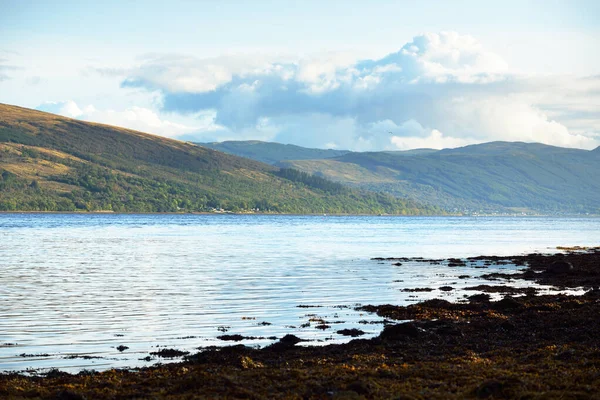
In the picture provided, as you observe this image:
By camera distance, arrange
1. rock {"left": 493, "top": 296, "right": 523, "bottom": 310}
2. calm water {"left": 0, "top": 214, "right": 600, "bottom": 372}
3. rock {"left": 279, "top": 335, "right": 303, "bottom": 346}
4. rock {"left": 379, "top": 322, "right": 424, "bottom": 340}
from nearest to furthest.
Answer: rock {"left": 279, "top": 335, "right": 303, "bottom": 346} < rock {"left": 379, "top": 322, "right": 424, "bottom": 340} < calm water {"left": 0, "top": 214, "right": 600, "bottom": 372} < rock {"left": 493, "top": 296, "right": 523, "bottom": 310}

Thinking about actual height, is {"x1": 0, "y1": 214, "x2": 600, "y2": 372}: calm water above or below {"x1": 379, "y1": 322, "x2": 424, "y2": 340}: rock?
below

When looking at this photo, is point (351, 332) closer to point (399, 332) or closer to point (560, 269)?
point (399, 332)

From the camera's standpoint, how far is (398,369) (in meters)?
19.4

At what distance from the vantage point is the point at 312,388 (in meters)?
17.2

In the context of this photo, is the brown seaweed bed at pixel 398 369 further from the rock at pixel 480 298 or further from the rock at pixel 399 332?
the rock at pixel 480 298

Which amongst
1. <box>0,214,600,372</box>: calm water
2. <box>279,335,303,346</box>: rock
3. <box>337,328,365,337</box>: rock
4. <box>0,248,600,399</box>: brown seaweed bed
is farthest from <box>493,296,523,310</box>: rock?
<box>279,335,303,346</box>: rock

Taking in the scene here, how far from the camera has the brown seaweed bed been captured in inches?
661

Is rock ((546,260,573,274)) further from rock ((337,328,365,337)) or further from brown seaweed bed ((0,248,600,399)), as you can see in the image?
rock ((337,328,365,337))

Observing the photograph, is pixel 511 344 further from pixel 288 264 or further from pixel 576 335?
pixel 288 264

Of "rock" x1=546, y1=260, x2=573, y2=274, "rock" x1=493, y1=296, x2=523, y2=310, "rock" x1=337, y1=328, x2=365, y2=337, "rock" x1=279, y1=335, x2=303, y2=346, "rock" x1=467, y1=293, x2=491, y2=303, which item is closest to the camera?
"rock" x1=279, y1=335, x2=303, y2=346

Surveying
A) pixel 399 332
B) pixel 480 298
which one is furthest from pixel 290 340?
pixel 480 298

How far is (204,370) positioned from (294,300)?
60.2 ft

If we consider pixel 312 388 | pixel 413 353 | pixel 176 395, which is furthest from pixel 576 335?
pixel 176 395

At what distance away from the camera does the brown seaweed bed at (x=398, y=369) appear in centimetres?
1678
